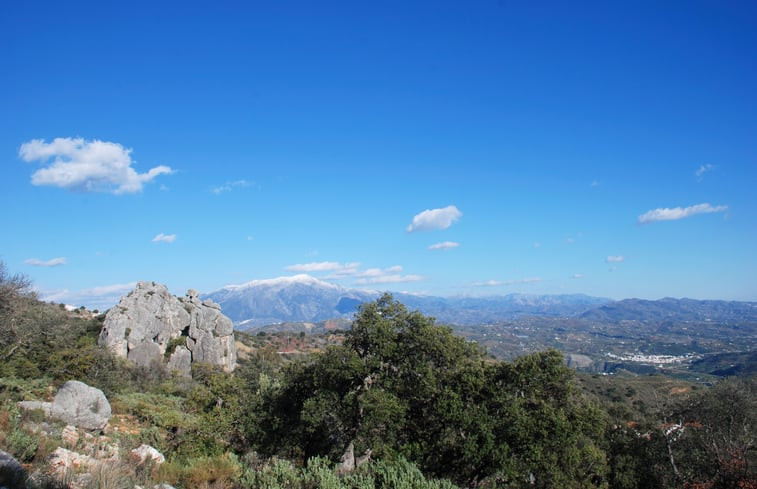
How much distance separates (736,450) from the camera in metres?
22.5

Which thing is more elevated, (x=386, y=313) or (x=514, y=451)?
(x=386, y=313)

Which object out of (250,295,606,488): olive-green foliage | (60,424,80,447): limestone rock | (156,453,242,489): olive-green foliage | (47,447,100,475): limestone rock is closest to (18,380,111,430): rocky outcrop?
(60,424,80,447): limestone rock

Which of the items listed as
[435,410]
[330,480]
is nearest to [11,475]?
[330,480]

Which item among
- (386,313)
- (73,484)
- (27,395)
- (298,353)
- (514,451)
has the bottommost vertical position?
(298,353)

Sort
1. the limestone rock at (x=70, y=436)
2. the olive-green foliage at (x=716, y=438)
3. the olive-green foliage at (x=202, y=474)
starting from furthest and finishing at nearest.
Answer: the olive-green foliage at (x=716, y=438)
the limestone rock at (x=70, y=436)
the olive-green foliage at (x=202, y=474)

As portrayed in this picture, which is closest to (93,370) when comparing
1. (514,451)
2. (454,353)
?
→ (454,353)

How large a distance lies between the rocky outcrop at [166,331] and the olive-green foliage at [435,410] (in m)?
42.5

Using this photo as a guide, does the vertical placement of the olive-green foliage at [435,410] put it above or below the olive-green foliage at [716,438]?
above

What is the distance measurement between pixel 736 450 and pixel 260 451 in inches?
1027

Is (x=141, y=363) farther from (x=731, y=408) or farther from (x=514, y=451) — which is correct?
(x=731, y=408)

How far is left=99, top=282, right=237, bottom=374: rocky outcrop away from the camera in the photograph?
54.8 metres

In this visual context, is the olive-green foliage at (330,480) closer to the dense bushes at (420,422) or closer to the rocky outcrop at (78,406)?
the dense bushes at (420,422)

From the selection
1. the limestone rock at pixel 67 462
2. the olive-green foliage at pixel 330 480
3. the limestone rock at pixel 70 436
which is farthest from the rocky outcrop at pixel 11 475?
the limestone rock at pixel 70 436

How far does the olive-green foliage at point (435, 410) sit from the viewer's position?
678 inches
